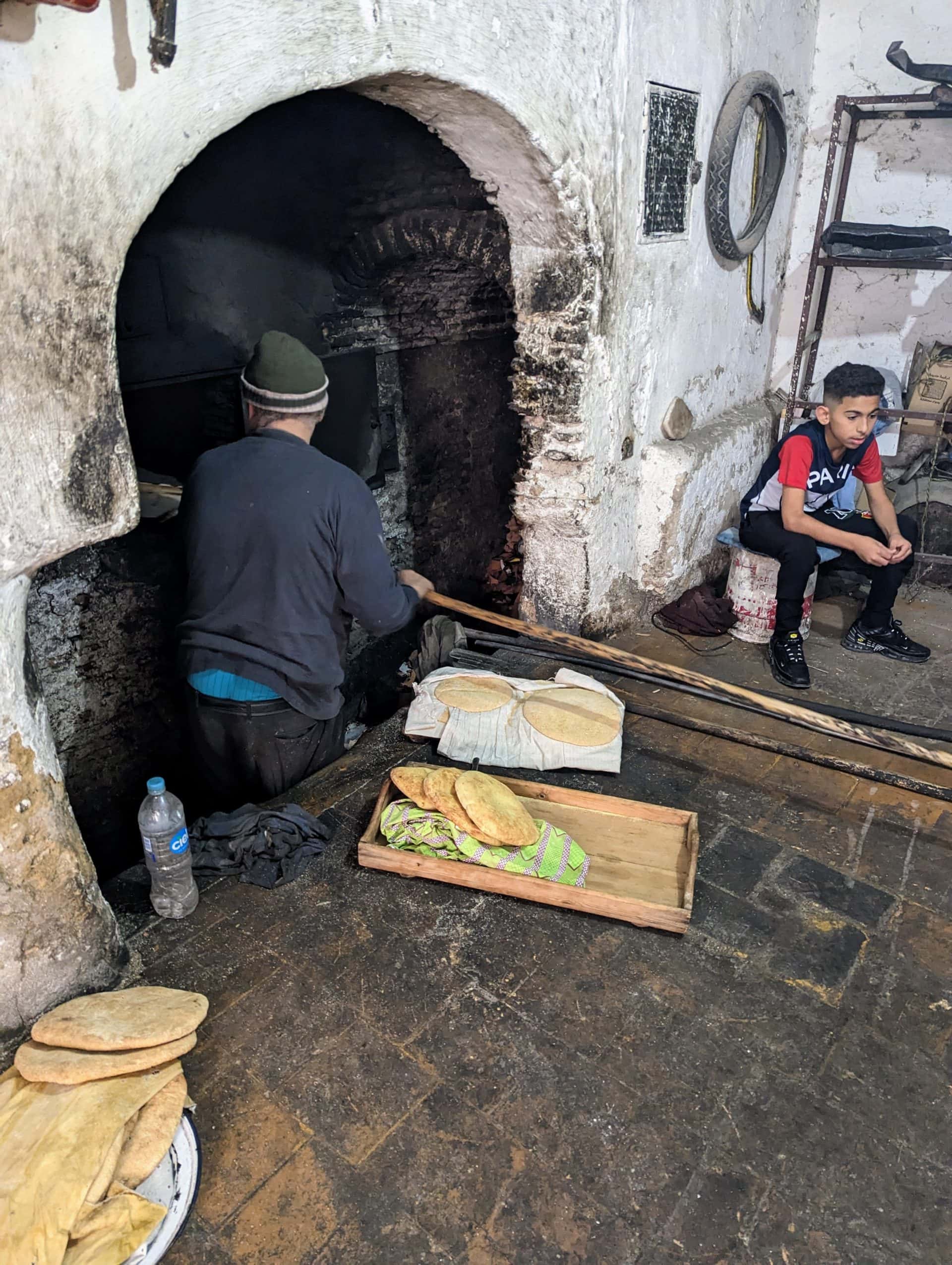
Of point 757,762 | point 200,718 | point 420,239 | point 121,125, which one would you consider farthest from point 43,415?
point 420,239

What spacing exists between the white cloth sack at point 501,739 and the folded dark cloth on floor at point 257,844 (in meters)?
0.74

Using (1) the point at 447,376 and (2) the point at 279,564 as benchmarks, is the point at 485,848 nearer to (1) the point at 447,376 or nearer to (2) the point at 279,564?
(2) the point at 279,564

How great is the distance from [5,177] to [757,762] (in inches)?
125

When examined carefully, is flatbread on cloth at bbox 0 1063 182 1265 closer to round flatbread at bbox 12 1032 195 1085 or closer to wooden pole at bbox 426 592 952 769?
round flatbread at bbox 12 1032 195 1085

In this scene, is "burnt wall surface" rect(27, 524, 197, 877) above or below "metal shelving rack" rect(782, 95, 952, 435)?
below

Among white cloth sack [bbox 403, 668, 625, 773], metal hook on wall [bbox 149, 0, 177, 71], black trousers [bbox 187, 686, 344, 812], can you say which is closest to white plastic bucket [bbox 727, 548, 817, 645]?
white cloth sack [bbox 403, 668, 625, 773]

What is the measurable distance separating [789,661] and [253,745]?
2702 millimetres

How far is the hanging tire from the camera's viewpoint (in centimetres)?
443

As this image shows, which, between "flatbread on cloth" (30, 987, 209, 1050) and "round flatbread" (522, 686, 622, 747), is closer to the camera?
"flatbread on cloth" (30, 987, 209, 1050)

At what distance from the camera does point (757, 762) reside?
11.8 feet

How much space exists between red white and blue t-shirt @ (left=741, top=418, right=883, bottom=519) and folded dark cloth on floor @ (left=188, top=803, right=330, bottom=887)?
116 inches

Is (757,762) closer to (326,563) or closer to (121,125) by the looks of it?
(326,563)

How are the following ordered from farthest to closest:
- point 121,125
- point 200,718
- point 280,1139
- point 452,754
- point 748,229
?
point 748,229 → point 452,754 → point 200,718 → point 280,1139 → point 121,125

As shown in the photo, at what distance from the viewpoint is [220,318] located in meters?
4.33
